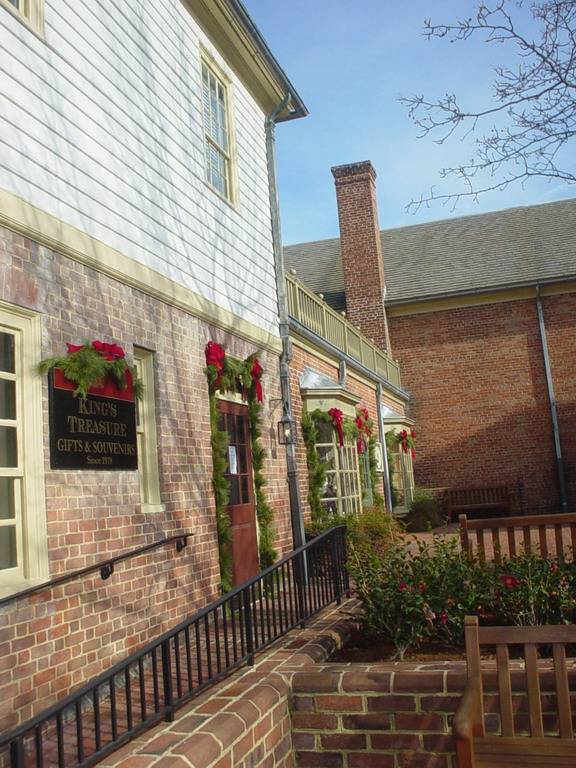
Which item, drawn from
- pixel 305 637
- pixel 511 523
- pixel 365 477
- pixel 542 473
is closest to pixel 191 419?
→ pixel 305 637

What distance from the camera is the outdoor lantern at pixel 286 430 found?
10.4m

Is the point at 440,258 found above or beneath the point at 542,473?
above

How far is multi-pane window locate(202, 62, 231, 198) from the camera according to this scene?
30.7ft

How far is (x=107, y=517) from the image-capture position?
6070mm

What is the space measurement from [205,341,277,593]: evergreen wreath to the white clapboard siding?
0.72 metres

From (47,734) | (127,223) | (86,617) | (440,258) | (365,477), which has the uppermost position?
(440,258)

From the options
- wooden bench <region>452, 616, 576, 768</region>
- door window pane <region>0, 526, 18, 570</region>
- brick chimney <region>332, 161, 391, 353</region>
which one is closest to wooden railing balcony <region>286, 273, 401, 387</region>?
brick chimney <region>332, 161, 391, 353</region>

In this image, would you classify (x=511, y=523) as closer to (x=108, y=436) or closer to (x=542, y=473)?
(x=108, y=436)

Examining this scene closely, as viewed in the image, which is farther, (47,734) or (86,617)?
(86,617)

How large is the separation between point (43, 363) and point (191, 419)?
8.73 ft

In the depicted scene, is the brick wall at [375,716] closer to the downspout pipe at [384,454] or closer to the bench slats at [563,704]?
the bench slats at [563,704]

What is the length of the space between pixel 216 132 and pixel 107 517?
562cm

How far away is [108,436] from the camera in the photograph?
245 inches

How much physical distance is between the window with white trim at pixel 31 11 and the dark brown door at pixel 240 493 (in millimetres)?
4391
